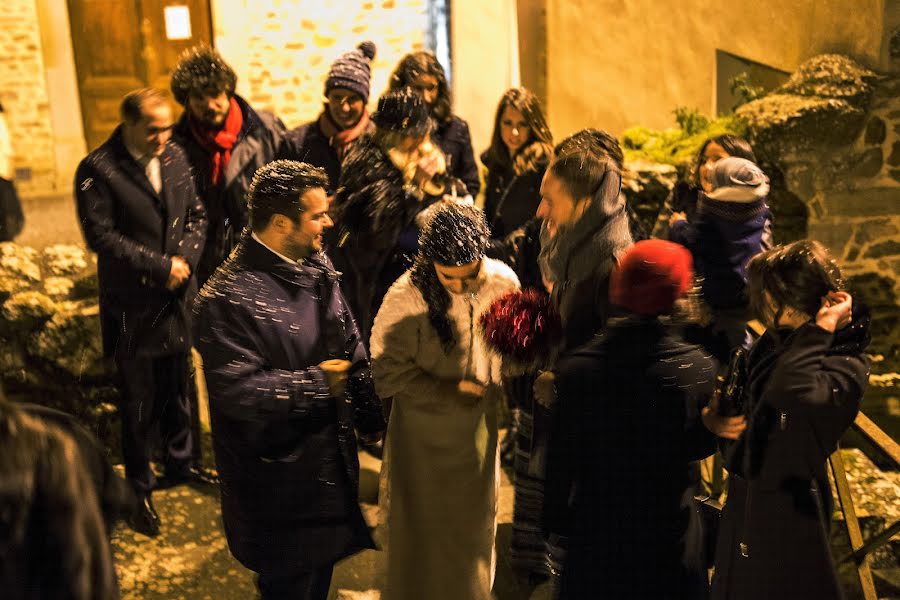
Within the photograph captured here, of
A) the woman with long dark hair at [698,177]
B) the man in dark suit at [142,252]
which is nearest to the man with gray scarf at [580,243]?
the woman with long dark hair at [698,177]

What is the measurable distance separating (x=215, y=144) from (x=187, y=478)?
201cm

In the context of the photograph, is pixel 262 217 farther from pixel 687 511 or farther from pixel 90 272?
pixel 90 272

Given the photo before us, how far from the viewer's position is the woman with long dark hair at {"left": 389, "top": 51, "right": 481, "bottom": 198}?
561cm

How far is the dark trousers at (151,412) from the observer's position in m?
4.77

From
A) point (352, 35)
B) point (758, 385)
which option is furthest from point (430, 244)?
point (352, 35)

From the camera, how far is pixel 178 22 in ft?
31.9

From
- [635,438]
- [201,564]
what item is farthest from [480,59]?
[635,438]

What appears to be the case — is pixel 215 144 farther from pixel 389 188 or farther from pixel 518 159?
pixel 518 159

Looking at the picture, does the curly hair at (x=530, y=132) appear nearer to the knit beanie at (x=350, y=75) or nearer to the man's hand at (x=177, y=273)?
the knit beanie at (x=350, y=75)

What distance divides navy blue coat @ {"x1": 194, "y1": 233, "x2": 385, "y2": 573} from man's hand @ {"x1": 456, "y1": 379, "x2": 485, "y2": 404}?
37cm

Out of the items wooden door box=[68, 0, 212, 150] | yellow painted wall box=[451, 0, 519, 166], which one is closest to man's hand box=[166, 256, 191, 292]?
yellow painted wall box=[451, 0, 519, 166]

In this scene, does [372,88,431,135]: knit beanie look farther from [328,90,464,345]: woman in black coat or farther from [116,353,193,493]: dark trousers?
[116,353,193,493]: dark trousers

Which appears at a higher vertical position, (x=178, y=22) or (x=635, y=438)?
(x=178, y=22)

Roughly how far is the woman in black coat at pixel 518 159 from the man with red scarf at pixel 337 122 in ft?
2.73
